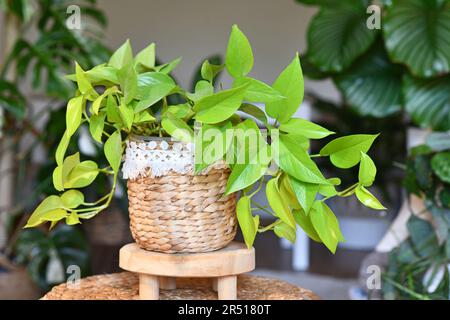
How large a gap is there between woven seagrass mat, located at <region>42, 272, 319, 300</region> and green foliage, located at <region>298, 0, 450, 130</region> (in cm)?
108

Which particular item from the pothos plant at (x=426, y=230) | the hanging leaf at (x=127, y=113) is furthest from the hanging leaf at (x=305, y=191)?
the pothos plant at (x=426, y=230)

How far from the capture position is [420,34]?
1861mm

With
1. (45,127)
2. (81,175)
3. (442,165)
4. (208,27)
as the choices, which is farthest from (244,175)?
(208,27)

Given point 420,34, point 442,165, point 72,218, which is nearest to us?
point 72,218

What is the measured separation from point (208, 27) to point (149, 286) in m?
3.62

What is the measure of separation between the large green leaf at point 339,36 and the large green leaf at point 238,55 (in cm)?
142

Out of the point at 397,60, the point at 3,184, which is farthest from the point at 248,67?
the point at 3,184

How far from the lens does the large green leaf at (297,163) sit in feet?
2.45

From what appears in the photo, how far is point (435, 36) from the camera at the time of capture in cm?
184

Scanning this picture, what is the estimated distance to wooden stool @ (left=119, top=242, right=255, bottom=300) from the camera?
821 mm

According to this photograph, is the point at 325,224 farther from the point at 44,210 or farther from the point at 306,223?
the point at 44,210

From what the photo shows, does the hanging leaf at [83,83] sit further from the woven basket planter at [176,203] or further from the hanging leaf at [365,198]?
the hanging leaf at [365,198]

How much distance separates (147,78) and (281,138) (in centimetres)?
19

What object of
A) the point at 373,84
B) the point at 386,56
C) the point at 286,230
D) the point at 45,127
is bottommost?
the point at 286,230
